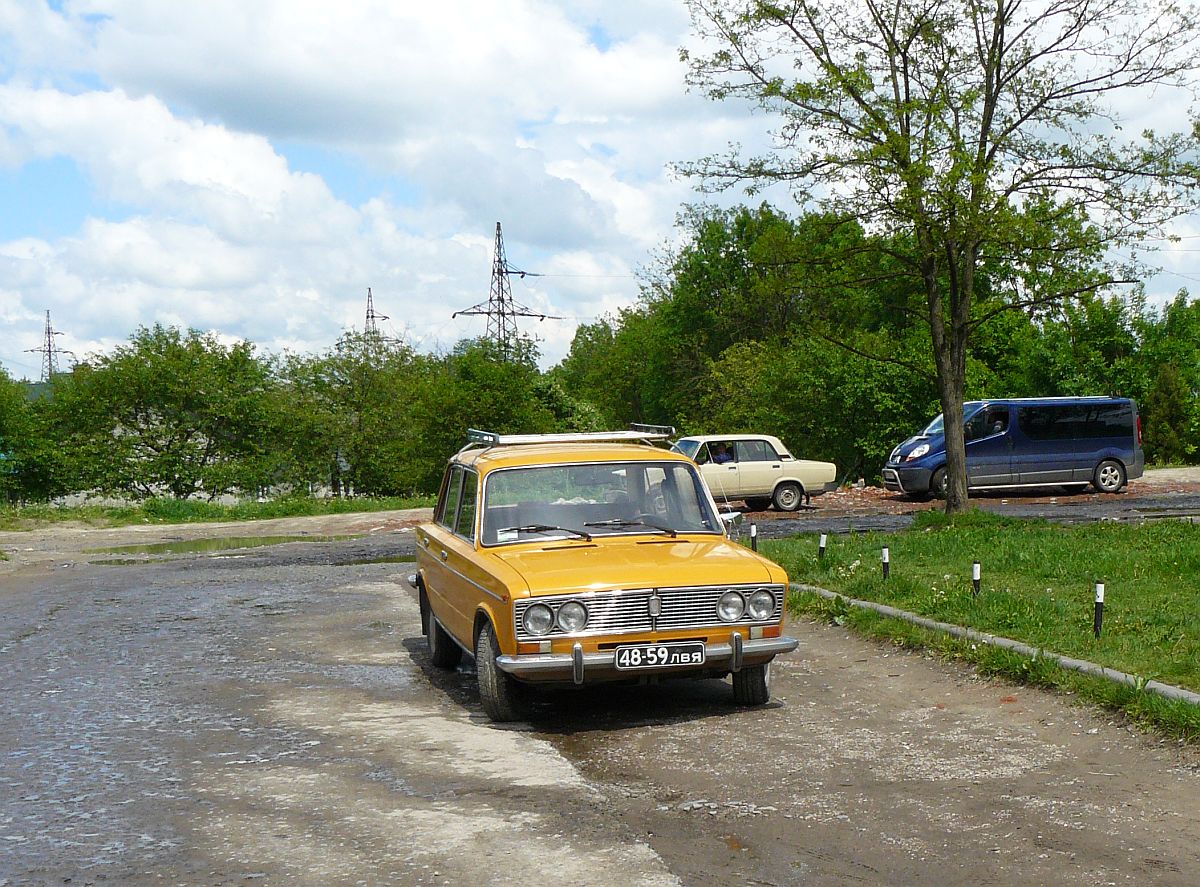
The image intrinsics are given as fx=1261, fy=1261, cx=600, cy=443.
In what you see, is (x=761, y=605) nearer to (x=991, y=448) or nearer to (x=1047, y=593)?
(x=1047, y=593)

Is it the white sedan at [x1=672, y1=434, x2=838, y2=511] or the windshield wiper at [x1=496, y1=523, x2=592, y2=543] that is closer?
the windshield wiper at [x1=496, y1=523, x2=592, y2=543]

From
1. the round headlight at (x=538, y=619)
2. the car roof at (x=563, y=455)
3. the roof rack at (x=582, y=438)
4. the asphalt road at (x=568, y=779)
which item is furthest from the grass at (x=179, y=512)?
the round headlight at (x=538, y=619)

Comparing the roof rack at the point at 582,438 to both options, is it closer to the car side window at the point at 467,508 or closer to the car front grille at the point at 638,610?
the car side window at the point at 467,508

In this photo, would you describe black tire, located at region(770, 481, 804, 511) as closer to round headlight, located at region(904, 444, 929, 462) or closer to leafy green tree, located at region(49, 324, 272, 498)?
round headlight, located at region(904, 444, 929, 462)

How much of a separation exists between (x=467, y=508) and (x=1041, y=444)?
22.3m

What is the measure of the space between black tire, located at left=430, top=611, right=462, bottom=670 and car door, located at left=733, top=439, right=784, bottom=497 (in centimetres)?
1721

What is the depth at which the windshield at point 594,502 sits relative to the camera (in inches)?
334

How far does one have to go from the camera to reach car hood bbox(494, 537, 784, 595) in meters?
7.39

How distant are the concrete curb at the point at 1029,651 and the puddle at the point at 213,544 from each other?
47.1ft

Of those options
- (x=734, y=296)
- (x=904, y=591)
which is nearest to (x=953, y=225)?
(x=904, y=591)

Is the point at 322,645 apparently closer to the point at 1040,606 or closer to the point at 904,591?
the point at 904,591

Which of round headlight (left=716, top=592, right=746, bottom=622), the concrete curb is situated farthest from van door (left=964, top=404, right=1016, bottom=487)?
round headlight (left=716, top=592, right=746, bottom=622)

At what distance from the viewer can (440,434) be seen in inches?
1773

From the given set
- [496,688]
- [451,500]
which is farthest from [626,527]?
[451,500]
